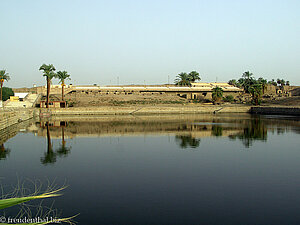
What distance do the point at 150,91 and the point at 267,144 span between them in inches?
3450

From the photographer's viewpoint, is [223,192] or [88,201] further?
[223,192]

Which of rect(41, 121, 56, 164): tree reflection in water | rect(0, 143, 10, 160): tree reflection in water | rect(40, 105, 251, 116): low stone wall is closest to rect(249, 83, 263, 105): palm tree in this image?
rect(40, 105, 251, 116): low stone wall

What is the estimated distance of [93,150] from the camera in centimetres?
3059

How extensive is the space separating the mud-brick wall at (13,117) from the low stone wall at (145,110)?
719cm

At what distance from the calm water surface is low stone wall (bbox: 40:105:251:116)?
146ft

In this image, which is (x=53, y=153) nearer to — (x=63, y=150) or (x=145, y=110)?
(x=63, y=150)

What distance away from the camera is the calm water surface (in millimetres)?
13328

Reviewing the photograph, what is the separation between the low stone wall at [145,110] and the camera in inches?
3190

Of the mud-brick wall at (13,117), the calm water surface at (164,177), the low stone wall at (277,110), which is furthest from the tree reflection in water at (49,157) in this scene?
the low stone wall at (277,110)

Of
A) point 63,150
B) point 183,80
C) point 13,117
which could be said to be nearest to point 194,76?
point 183,80

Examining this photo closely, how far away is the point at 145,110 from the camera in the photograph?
86312 mm

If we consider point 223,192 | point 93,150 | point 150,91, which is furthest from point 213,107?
point 223,192

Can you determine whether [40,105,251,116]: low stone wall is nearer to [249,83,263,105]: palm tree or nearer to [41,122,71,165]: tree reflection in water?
[249,83,263,105]: palm tree

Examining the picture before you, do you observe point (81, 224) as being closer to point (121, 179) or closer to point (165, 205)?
point (165, 205)
